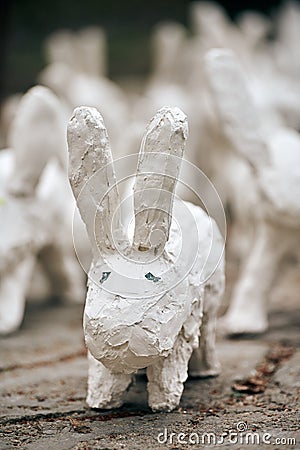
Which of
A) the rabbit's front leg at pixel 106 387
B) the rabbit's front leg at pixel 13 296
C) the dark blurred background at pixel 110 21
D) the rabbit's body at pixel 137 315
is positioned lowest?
the rabbit's front leg at pixel 13 296

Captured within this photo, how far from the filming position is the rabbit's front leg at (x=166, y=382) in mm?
1683

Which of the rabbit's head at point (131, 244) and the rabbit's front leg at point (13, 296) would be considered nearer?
the rabbit's head at point (131, 244)

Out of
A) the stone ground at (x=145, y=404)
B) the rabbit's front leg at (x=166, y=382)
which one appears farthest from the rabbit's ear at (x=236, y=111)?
the rabbit's front leg at (x=166, y=382)

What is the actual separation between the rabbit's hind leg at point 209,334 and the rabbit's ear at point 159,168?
0.33 metres

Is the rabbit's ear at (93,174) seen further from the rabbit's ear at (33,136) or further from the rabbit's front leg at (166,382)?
the rabbit's ear at (33,136)

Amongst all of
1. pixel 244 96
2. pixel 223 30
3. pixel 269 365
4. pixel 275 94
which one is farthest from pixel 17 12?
pixel 269 365

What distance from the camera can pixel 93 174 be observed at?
1585mm

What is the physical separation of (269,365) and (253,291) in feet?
1.44

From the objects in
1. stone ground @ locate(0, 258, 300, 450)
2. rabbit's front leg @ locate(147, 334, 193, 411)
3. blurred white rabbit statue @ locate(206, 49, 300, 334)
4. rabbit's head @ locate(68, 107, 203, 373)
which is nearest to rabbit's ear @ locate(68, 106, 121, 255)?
rabbit's head @ locate(68, 107, 203, 373)

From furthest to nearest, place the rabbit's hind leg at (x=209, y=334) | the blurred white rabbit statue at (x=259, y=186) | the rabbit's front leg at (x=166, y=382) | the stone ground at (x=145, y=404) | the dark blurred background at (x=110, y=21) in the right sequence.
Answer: the dark blurred background at (x=110, y=21) → the blurred white rabbit statue at (x=259, y=186) → the rabbit's hind leg at (x=209, y=334) → the rabbit's front leg at (x=166, y=382) → the stone ground at (x=145, y=404)

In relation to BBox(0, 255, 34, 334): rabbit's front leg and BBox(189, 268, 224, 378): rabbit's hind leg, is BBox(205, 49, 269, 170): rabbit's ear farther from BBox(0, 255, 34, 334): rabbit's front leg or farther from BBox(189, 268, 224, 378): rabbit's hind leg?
BBox(0, 255, 34, 334): rabbit's front leg

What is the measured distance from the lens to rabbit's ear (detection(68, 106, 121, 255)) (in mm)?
1564

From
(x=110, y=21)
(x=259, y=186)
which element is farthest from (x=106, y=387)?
(x=110, y=21)

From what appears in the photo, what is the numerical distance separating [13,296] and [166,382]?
3.52 feet
